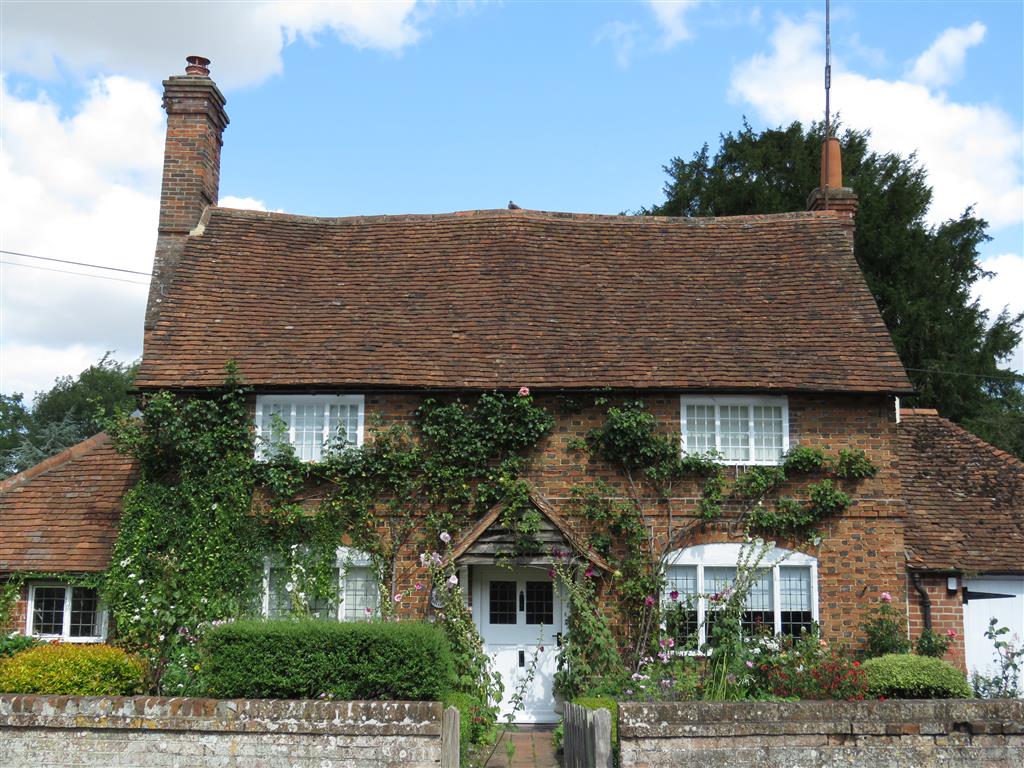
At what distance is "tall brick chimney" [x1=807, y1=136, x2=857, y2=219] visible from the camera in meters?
18.7

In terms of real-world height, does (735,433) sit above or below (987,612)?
above

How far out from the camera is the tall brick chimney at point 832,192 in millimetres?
18672

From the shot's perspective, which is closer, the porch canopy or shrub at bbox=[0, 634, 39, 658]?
shrub at bbox=[0, 634, 39, 658]


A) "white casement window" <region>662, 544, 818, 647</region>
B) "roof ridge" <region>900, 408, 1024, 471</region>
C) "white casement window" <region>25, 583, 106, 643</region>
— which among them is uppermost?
"roof ridge" <region>900, 408, 1024, 471</region>

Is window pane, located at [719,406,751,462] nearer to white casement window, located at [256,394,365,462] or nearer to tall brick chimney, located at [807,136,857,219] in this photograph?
white casement window, located at [256,394,365,462]

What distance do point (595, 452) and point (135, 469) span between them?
292 inches

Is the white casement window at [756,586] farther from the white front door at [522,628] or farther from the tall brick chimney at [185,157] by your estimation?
the tall brick chimney at [185,157]

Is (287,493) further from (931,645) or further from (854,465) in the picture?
(931,645)

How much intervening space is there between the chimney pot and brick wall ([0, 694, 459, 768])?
43.8 ft

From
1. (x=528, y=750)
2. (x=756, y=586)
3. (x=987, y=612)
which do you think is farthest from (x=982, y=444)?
(x=528, y=750)

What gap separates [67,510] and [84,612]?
168 cm

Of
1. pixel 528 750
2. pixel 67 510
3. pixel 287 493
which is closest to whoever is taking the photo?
pixel 528 750

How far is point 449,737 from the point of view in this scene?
816 centimetres

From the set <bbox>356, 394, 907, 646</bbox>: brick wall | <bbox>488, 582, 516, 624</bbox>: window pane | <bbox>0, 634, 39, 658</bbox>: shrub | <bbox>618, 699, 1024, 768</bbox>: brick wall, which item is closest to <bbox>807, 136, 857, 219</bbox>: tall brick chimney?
<bbox>356, 394, 907, 646</bbox>: brick wall
